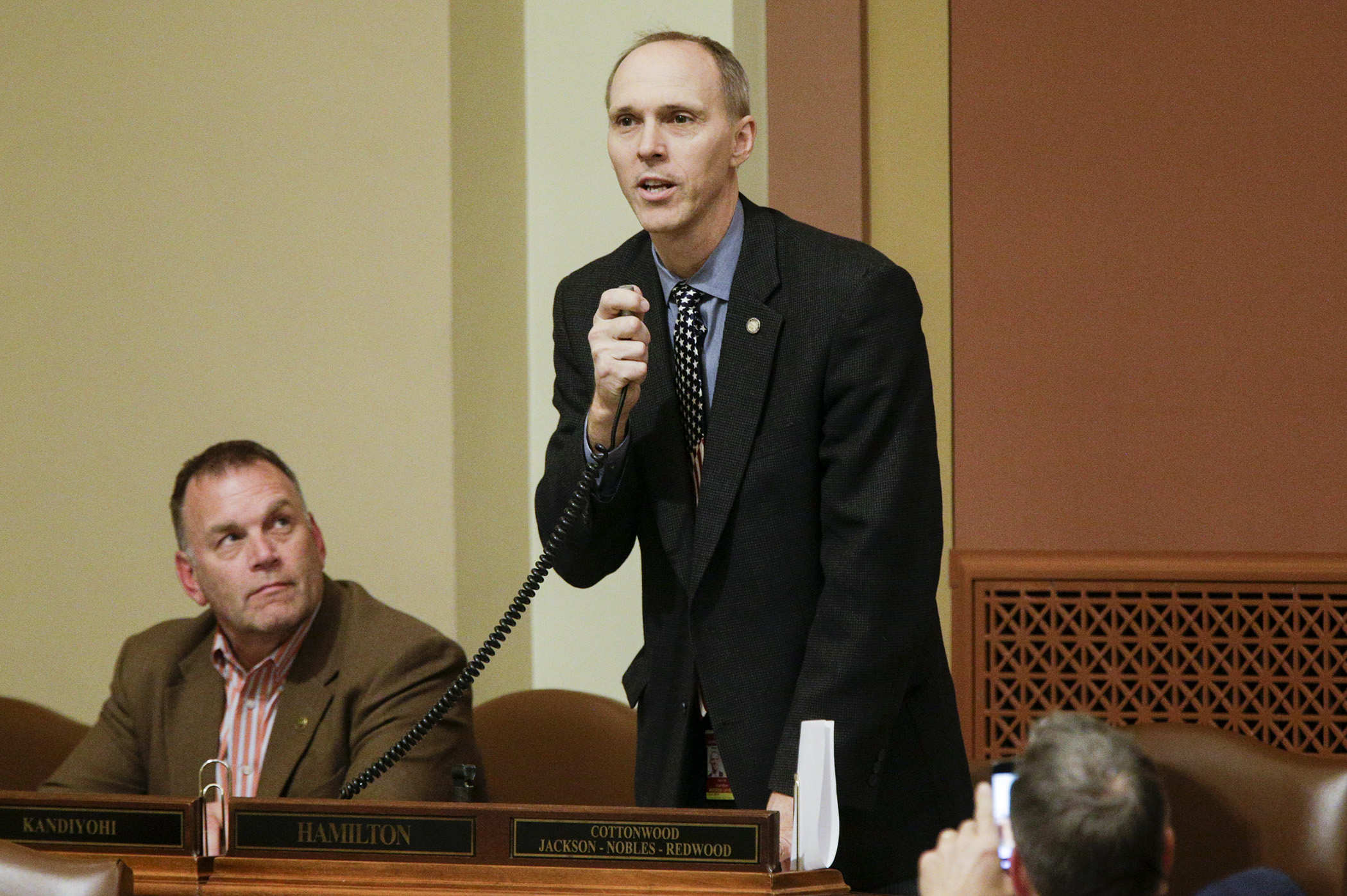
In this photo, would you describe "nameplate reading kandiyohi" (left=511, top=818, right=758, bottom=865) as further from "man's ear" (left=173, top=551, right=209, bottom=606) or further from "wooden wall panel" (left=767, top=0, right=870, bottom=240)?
"wooden wall panel" (left=767, top=0, right=870, bottom=240)

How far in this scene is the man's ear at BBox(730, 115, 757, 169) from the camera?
212 cm

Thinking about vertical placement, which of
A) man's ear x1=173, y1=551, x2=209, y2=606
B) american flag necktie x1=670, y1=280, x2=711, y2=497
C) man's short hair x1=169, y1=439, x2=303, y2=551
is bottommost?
man's ear x1=173, y1=551, x2=209, y2=606

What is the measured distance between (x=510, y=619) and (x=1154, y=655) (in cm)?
147

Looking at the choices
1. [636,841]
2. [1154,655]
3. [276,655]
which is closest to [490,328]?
[276,655]

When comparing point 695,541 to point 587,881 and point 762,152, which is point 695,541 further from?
point 762,152

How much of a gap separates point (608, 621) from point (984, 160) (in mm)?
1268

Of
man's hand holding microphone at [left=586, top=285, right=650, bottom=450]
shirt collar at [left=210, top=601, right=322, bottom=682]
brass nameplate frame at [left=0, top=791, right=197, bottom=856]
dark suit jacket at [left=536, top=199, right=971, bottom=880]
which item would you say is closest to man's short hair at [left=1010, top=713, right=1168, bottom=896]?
dark suit jacket at [left=536, top=199, right=971, bottom=880]

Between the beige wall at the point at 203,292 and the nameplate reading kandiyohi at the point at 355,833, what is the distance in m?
1.43

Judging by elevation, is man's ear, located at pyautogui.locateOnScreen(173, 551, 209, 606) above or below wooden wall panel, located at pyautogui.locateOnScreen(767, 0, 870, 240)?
below

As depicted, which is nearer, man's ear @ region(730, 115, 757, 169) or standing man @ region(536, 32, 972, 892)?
standing man @ region(536, 32, 972, 892)

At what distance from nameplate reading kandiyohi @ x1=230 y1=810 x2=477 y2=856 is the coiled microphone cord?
389mm

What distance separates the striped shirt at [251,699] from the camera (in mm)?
2682

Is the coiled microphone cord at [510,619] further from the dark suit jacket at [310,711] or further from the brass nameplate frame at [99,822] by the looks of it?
the brass nameplate frame at [99,822]

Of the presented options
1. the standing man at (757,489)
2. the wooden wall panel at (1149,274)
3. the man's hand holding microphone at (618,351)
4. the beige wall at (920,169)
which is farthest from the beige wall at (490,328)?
the man's hand holding microphone at (618,351)
